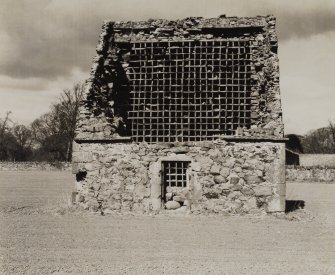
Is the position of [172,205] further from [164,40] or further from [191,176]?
[164,40]

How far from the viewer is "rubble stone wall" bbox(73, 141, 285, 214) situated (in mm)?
14227

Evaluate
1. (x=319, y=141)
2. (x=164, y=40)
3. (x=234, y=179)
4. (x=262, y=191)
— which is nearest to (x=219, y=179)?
(x=234, y=179)

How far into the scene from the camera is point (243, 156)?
47.0ft

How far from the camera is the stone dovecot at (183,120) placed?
14.3m

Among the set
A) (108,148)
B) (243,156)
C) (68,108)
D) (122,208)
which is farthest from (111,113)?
(68,108)

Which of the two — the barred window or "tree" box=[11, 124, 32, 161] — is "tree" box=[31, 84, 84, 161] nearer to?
"tree" box=[11, 124, 32, 161]

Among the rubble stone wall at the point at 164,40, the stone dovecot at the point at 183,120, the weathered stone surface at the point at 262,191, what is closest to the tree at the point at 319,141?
the rubble stone wall at the point at 164,40

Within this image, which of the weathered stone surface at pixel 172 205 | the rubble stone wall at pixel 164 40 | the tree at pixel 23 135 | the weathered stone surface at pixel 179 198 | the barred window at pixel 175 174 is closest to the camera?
the weathered stone surface at pixel 172 205

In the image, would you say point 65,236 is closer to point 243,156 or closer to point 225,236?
point 225,236

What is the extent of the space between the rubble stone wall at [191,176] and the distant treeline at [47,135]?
37.1 meters

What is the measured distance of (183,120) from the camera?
1723cm

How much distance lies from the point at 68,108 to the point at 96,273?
166ft

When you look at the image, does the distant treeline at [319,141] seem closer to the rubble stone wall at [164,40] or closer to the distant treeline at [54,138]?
the distant treeline at [54,138]

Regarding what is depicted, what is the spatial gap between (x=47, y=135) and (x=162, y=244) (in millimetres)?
59107
